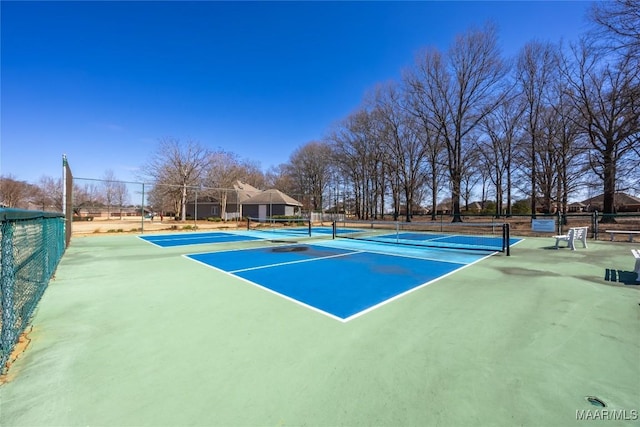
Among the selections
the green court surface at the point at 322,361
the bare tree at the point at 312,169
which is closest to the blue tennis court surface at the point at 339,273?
the green court surface at the point at 322,361

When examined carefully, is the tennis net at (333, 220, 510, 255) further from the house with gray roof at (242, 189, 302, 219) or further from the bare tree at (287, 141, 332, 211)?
the bare tree at (287, 141, 332, 211)

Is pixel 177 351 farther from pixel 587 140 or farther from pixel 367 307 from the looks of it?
pixel 587 140

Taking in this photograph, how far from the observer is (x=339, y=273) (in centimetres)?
703

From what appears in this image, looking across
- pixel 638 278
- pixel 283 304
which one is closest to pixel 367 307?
pixel 283 304

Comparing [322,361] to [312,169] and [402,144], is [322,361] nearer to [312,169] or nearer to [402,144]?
[402,144]

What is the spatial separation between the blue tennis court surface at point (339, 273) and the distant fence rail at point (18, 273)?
137 inches

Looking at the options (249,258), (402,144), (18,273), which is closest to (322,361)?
(18,273)

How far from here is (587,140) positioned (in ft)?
75.9

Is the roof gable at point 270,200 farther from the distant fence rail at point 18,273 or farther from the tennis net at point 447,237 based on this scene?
the distant fence rail at point 18,273

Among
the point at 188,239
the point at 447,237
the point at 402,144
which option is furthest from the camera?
the point at 402,144

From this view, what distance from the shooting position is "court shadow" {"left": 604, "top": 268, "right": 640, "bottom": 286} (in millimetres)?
6191

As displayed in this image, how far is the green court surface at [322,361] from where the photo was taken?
2113 millimetres

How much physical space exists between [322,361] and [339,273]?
4193 mm

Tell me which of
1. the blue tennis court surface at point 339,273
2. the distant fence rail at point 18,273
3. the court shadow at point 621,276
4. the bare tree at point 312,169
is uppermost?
the bare tree at point 312,169
